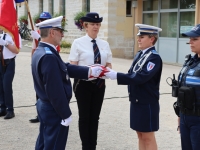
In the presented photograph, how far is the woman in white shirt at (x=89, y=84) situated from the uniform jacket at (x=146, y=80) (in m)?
0.71

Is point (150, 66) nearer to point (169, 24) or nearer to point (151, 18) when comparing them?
point (169, 24)

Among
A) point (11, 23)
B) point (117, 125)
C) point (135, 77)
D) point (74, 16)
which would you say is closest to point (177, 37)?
point (74, 16)

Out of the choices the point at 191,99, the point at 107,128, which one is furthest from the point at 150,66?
the point at 107,128

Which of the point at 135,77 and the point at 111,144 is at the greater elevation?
the point at 135,77

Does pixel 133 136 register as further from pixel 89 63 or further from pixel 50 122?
pixel 50 122

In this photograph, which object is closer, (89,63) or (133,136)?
(89,63)

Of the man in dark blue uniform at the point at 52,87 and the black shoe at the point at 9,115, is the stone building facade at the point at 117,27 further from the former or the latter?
the man in dark blue uniform at the point at 52,87

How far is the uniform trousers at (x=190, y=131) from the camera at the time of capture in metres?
3.35

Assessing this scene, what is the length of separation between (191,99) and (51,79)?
4.37 feet

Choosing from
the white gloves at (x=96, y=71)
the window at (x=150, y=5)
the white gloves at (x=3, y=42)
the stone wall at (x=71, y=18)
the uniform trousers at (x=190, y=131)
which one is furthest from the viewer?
the stone wall at (x=71, y=18)

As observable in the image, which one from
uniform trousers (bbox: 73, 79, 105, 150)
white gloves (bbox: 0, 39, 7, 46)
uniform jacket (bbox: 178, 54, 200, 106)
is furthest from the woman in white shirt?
white gloves (bbox: 0, 39, 7, 46)

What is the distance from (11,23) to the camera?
5.59 m

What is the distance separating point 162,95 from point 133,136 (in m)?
3.40

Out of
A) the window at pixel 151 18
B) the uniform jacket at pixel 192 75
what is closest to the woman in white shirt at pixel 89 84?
the uniform jacket at pixel 192 75
